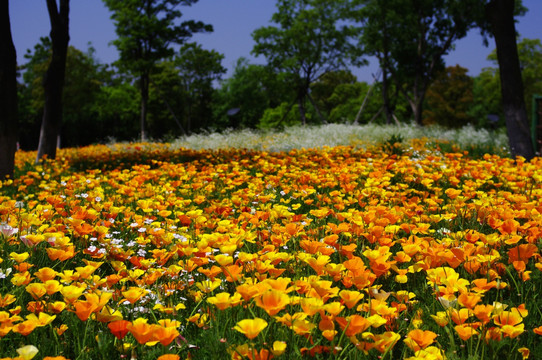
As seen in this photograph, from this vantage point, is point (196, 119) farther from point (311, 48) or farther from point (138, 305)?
point (138, 305)

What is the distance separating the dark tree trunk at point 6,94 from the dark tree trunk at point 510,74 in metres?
8.93

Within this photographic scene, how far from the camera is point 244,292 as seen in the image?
1.39 m

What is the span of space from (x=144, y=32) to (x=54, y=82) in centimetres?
1386

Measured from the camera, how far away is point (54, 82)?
33.7 ft

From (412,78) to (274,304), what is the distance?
83.6ft

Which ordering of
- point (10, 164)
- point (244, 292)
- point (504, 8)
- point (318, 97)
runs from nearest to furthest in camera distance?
point (244, 292) < point (10, 164) < point (504, 8) < point (318, 97)

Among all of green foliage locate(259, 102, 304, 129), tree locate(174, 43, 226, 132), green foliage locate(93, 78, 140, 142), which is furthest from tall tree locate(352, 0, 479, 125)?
green foliage locate(259, 102, 304, 129)

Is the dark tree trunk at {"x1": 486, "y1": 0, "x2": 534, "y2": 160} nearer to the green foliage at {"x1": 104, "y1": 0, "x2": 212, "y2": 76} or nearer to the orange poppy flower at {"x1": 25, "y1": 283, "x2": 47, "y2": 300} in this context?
the orange poppy flower at {"x1": 25, "y1": 283, "x2": 47, "y2": 300}

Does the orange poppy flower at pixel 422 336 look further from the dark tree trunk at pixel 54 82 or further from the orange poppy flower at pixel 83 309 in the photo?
the dark tree trunk at pixel 54 82

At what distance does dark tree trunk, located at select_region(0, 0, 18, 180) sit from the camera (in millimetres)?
6617

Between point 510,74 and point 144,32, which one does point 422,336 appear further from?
point 144,32

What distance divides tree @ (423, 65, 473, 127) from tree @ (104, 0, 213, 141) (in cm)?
3735

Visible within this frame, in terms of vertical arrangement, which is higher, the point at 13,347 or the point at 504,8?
the point at 504,8

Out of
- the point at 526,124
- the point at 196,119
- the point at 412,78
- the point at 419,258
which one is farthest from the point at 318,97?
the point at 419,258
